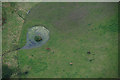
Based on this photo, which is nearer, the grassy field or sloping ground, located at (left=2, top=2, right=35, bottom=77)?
the grassy field

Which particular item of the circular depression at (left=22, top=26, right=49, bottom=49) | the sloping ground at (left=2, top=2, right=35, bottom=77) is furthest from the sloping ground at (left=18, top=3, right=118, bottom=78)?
the sloping ground at (left=2, top=2, right=35, bottom=77)

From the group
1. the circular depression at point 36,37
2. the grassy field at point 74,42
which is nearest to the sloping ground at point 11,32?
the grassy field at point 74,42

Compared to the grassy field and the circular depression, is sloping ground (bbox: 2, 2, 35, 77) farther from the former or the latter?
the circular depression

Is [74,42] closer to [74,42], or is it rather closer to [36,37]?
[74,42]

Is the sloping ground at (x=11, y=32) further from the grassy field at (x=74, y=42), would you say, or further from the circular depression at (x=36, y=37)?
the circular depression at (x=36, y=37)

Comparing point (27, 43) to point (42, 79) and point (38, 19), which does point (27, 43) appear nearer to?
point (38, 19)

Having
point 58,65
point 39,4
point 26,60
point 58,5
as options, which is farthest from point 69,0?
point 26,60

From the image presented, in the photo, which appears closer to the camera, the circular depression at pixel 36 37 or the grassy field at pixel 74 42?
the grassy field at pixel 74 42

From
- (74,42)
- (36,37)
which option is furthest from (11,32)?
(74,42)
